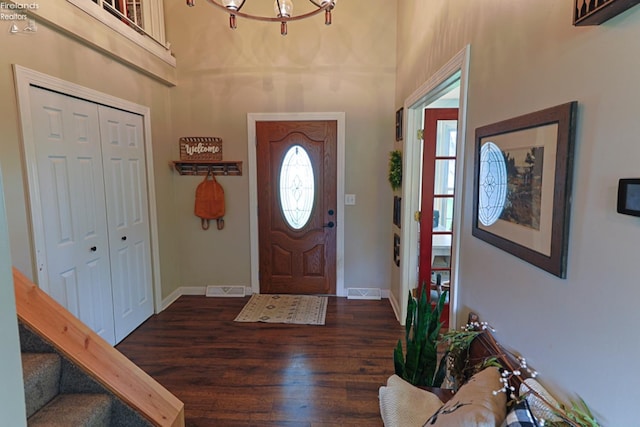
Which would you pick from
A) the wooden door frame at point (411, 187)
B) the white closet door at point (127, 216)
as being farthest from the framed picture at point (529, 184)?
the white closet door at point (127, 216)

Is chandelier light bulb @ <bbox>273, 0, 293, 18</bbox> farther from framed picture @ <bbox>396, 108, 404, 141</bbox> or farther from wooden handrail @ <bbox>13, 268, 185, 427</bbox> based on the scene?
wooden handrail @ <bbox>13, 268, 185, 427</bbox>

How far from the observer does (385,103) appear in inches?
149

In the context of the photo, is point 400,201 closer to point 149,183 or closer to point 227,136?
point 227,136

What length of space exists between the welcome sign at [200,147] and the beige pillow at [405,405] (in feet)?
10.6

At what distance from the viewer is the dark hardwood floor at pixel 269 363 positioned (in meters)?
2.12

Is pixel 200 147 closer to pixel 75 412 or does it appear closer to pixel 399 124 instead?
pixel 399 124

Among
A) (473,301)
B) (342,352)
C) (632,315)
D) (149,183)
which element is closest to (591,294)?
(632,315)

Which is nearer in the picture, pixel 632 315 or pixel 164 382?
pixel 632 315

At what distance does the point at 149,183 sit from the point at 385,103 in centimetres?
268

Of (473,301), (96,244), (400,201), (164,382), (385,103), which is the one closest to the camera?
(473,301)

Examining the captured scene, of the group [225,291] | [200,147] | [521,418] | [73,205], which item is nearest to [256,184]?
[200,147]

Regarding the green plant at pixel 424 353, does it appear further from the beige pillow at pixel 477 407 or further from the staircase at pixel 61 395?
the staircase at pixel 61 395

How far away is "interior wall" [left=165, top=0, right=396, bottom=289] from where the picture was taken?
3.69 metres

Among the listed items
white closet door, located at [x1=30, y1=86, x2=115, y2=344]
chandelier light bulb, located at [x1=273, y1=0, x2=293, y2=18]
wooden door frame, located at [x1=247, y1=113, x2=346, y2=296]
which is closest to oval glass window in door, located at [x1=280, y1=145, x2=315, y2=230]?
wooden door frame, located at [x1=247, y1=113, x2=346, y2=296]
